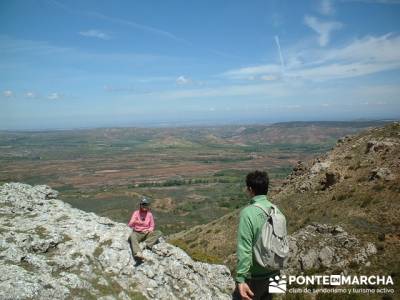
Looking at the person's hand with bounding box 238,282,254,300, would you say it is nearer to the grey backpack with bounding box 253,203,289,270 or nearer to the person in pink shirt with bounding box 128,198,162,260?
the grey backpack with bounding box 253,203,289,270

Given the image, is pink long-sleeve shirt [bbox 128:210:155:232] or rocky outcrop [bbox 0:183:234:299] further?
pink long-sleeve shirt [bbox 128:210:155:232]

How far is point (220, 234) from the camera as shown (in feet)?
126

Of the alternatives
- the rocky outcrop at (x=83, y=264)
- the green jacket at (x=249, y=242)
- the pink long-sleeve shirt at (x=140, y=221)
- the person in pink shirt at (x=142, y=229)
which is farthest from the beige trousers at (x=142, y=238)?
the green jacket at (x=249, y=242)

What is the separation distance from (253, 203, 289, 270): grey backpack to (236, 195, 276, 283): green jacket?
11cm

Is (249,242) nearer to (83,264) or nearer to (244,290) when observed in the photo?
(244,290)

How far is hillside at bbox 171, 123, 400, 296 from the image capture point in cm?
2206

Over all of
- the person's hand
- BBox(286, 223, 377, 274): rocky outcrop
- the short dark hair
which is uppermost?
the short dark hair

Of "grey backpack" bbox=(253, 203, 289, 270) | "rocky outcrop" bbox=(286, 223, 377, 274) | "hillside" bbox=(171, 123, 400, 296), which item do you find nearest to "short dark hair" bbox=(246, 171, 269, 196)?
"grey backpack" bbox=(253, 203, 289, 270)

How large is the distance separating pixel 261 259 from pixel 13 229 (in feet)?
40.3

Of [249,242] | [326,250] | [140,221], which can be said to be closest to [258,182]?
[249,242]

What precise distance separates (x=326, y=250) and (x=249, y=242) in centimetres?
1774

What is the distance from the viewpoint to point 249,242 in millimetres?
6203

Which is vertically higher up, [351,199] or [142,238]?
[142,238]

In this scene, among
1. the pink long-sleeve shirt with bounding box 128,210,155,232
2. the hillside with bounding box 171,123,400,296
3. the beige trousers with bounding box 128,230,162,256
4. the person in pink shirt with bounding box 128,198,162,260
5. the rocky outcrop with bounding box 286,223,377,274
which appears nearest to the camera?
the beige trousers with bounding box 128,230,162,256
